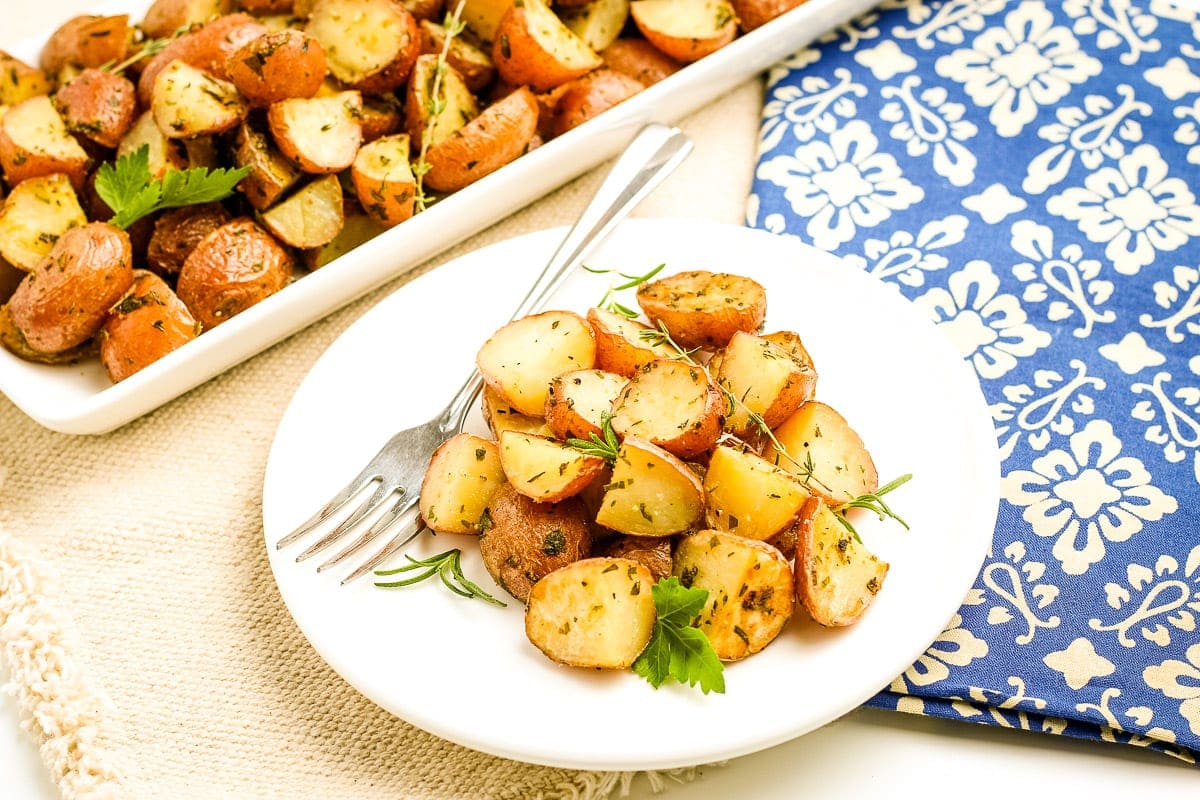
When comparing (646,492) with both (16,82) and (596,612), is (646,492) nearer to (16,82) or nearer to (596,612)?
(596,612)

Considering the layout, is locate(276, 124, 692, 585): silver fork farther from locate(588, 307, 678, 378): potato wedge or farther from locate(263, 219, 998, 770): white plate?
locate(588, 307, 678, 378): potato wedge

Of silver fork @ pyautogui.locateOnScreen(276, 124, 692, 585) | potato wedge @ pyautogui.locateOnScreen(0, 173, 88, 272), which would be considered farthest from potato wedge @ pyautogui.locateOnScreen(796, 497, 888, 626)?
potato wedge @ pyautogui.locateOnScreen(0, 173, 88, 272)

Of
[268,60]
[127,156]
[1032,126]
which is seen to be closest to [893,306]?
[1032,126]

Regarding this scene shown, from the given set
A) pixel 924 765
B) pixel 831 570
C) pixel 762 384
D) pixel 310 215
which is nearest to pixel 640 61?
pixel 310 215

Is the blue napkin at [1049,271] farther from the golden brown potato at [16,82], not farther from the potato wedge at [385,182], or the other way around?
the golden brown potato at [16,82]

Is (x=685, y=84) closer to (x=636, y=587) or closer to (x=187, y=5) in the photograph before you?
(x=187, y=5)
